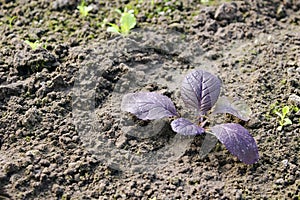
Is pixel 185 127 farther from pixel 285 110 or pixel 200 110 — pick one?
pixel 285 110

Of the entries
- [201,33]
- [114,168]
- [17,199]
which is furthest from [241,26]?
[17,199]

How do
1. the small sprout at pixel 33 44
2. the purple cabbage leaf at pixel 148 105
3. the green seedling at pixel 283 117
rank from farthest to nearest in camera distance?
the small sprout at pixel 33 44
the green seedling at pixel 283 117
the purple cabbage leaf at pixel 148 105

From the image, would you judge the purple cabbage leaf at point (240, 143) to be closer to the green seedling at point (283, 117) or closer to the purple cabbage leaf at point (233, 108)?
the purple cabbage leaf at point (233, 108)

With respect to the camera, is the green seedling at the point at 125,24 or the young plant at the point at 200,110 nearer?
the young plant at the point at 200,110

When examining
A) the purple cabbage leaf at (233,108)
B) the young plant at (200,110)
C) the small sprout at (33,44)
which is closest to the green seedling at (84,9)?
the small sprout at (33,44)

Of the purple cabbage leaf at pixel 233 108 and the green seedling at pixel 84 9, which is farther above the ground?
the green seedling at pixel 84 9

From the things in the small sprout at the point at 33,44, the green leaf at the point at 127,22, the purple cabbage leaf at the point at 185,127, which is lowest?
the purple cabbage leaf at the point at 185,127

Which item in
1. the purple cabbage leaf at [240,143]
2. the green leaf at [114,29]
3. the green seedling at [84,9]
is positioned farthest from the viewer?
the green seedling at [84,9]

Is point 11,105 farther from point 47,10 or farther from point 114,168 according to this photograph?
point 47,10

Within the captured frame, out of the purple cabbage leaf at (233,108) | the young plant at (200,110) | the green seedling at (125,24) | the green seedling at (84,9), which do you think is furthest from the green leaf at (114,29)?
the purple cabbage leaf at (233,108)
